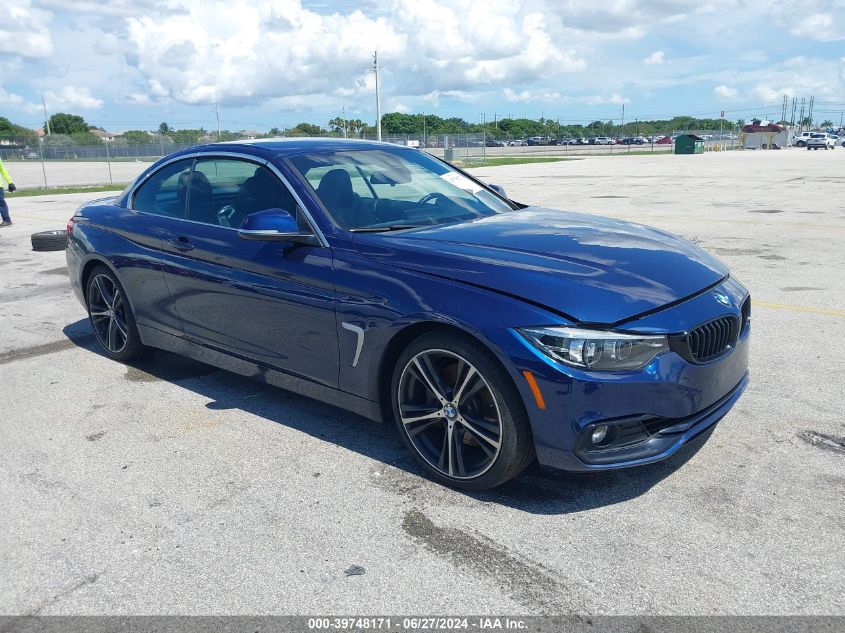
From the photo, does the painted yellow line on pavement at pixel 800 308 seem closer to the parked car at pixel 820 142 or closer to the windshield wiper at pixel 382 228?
the windshield wiper at pixel 382 228

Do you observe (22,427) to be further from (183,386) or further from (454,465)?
(454,465)

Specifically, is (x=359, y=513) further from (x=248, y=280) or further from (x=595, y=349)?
(x=248, y=280)

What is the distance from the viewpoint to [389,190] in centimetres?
434

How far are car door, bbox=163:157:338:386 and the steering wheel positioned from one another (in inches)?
31.1

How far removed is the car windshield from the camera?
4.04 metres

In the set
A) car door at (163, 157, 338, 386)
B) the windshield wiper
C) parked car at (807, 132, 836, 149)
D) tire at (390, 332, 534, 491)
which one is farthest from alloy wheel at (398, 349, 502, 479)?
parked car at (807, 132, 836, 149)

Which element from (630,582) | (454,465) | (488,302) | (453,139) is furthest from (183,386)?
(453,139)

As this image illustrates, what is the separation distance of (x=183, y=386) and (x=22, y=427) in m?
1.02

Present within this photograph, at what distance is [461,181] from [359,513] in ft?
8.23

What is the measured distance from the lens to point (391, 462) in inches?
149

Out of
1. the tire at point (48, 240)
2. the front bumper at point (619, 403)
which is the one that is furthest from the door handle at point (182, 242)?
the tire at point (48, 240)

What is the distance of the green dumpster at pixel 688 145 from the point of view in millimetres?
56750

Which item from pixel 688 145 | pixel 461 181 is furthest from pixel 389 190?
pixel 688 145

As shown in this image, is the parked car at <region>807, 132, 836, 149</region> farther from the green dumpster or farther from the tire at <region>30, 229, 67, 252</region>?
the tire at <region>30, 229, 67, 252</region>
